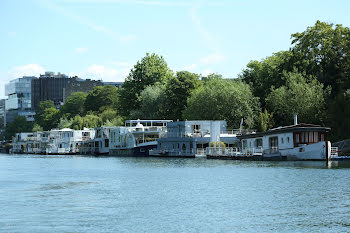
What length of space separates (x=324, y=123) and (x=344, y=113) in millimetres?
5966

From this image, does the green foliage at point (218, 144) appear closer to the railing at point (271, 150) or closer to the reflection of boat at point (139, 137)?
the railing at point (271, 150)

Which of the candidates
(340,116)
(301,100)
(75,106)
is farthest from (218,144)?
(75,106)

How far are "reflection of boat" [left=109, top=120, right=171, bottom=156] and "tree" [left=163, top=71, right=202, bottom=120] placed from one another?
3359 millimetres

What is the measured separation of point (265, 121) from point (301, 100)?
274 inches

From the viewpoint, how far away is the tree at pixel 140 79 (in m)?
133

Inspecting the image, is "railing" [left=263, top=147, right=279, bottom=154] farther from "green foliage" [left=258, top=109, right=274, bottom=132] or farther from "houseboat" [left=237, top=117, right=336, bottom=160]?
"green foliage" [left=258, top=109, right=274, bottom=132]

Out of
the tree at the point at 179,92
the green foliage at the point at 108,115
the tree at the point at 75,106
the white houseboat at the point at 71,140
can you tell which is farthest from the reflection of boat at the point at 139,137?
the tree at the point at 75,106

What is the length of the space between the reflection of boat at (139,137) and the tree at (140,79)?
13.7m

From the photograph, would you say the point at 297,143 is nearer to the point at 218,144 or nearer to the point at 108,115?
the point at 218,144

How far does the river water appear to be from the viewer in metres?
27.2

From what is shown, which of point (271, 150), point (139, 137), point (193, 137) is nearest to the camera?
point (271, 150)

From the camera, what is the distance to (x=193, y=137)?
92.1 meters

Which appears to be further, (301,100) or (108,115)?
(108,115)

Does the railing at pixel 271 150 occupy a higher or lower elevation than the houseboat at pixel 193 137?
lower
